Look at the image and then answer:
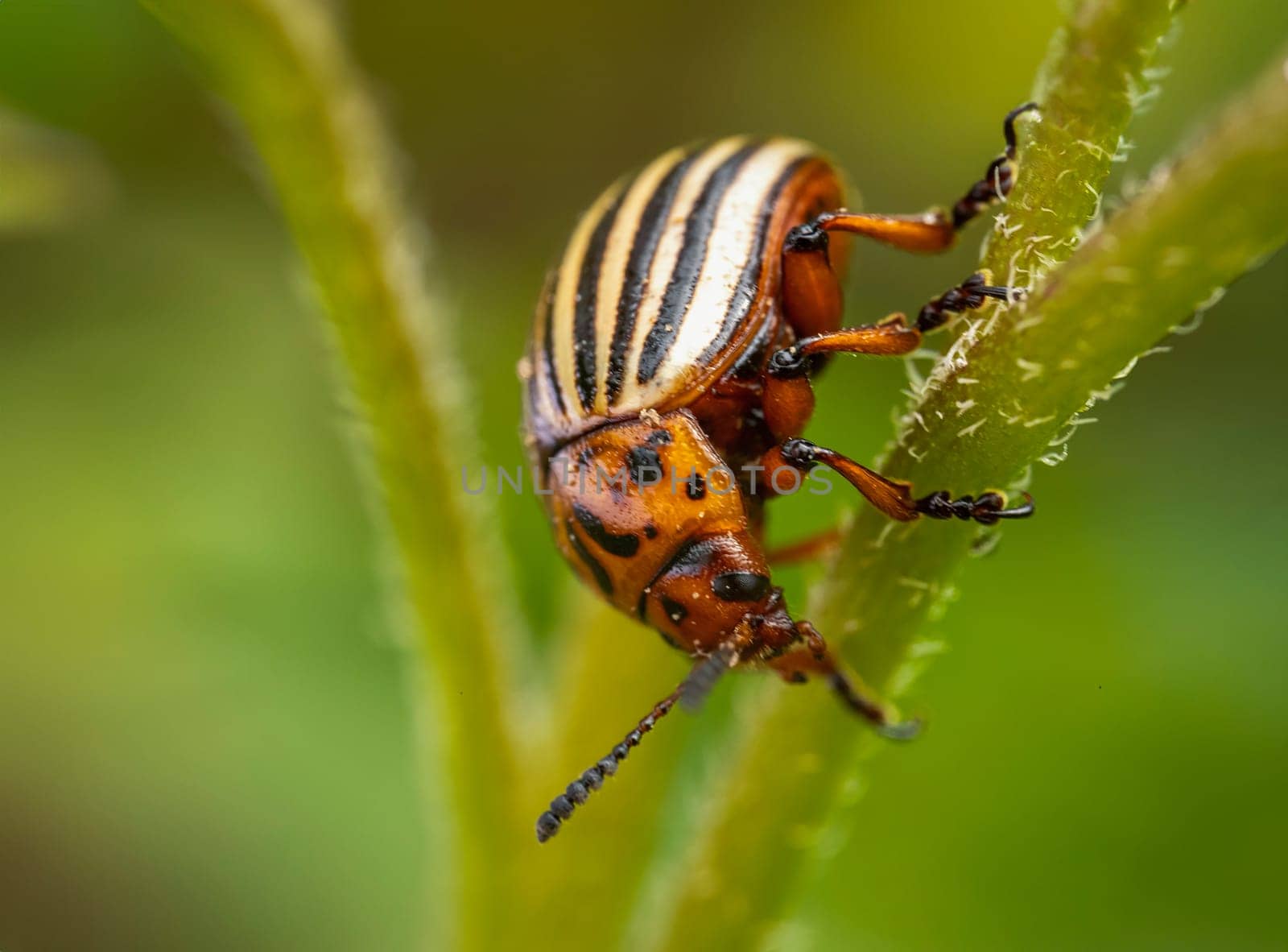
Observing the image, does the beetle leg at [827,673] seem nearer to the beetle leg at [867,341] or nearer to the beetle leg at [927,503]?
the beetle leg at [927,503]

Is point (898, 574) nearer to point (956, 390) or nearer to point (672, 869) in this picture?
point (956, 390)

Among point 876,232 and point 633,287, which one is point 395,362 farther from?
point 876,232

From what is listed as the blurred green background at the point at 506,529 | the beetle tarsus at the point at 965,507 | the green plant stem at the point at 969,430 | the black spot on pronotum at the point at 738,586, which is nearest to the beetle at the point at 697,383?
the black spot on pronotum at the point at 738,586

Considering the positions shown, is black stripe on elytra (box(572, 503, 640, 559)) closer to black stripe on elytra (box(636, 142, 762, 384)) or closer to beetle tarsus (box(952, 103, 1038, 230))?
black stripe on elytra (box(636, 142, 762, 384))

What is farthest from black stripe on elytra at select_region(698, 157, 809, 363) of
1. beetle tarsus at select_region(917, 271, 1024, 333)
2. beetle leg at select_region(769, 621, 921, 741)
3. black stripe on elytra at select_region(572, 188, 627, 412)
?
beetle leg at select_region(769, 621, 921, 741)

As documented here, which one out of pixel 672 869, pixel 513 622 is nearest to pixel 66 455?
pixel 513 622
